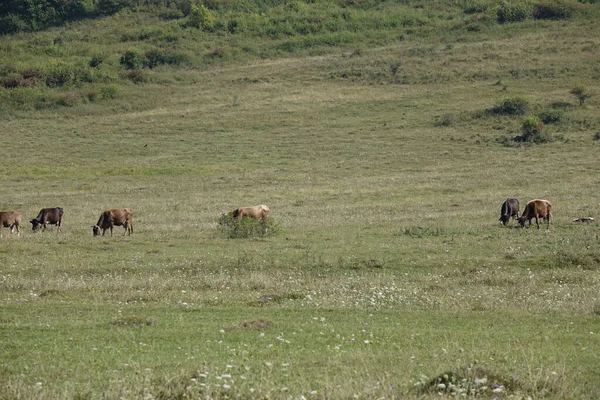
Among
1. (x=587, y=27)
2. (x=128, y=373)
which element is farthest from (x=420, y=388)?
(x=587, y=27)

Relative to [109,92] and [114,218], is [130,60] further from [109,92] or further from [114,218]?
[114,218]

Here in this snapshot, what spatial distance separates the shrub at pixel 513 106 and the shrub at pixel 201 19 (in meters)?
47.5

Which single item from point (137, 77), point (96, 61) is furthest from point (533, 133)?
point (96, 61)

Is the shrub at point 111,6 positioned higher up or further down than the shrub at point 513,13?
higher up

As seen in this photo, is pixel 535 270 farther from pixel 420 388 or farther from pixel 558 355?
pixel 420 388

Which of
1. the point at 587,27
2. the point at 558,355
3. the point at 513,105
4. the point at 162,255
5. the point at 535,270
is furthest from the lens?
the point at 587,27

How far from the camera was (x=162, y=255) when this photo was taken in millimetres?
23359

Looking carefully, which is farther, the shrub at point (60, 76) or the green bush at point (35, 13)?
the green bush at point (35, 13)

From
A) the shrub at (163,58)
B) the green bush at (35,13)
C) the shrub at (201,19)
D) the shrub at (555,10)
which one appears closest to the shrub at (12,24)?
the green bush at (35,13)

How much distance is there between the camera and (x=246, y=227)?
2758 cm

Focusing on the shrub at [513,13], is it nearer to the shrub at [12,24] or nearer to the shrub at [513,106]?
the shrub at [513,106]

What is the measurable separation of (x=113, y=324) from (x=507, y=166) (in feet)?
125

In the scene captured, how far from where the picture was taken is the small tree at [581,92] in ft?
213

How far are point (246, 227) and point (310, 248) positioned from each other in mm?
3917
